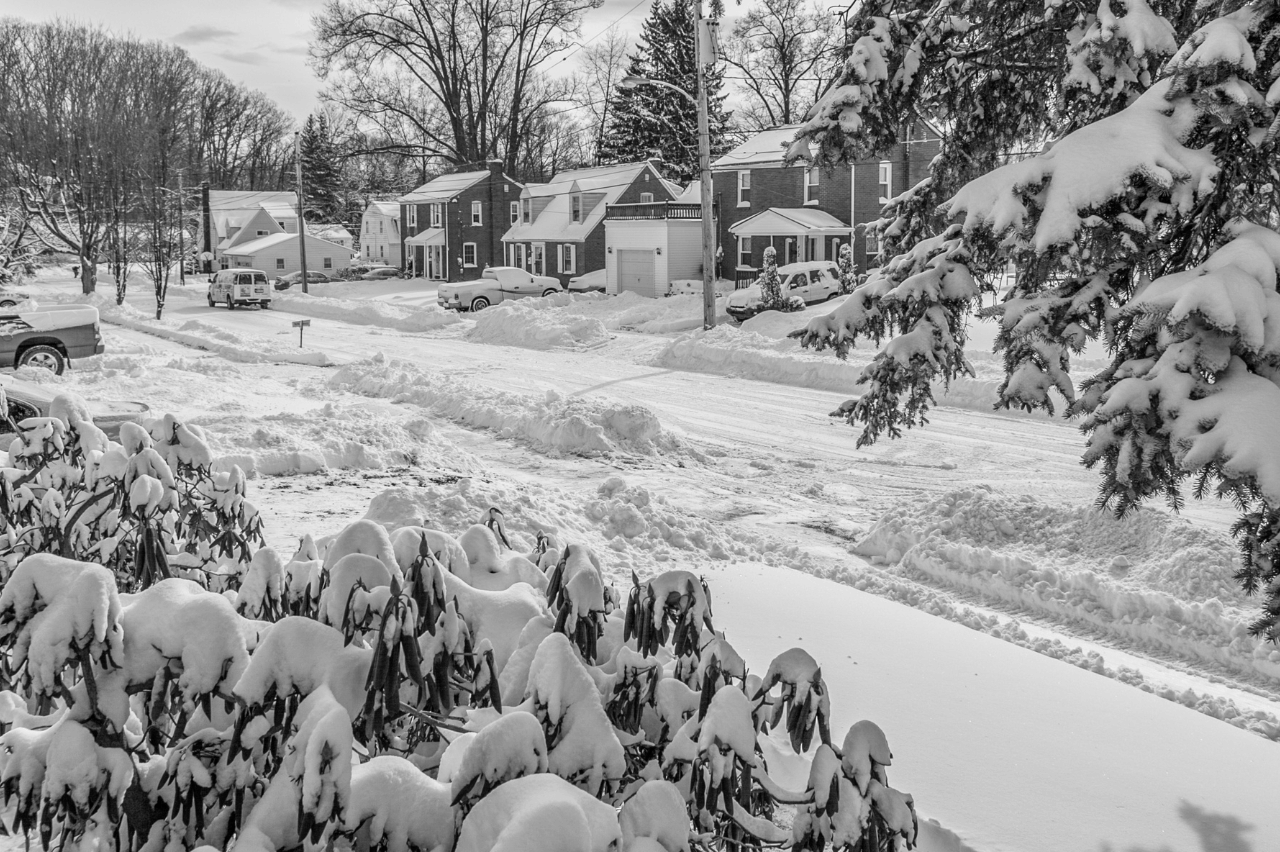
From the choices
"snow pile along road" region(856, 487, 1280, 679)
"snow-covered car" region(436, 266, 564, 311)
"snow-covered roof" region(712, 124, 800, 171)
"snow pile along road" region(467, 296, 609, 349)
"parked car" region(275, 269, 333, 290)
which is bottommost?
"snow pile along road" region(856, 487, 1280, 679)

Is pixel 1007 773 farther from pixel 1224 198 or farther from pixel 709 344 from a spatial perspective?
pixel 709 344

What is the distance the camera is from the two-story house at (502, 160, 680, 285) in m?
51.0

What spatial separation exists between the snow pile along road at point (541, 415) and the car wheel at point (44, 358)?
5503 mm

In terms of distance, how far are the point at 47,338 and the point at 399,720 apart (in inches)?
819

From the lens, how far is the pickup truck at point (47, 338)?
2031cm

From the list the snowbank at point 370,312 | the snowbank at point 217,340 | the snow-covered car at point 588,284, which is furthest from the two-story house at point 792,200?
the snowbank at point 217,340

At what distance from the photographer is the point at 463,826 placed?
242 centimetres

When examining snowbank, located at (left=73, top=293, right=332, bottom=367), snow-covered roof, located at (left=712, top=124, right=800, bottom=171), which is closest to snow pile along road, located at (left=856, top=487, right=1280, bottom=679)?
snowbank, located at (left=73, top=293, right=332, bottom=367)

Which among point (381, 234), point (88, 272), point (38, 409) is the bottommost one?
point (38, 409)

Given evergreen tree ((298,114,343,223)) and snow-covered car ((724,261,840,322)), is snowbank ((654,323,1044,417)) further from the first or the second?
evergreen tree ((298,114,343,223))

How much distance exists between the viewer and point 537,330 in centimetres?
3139

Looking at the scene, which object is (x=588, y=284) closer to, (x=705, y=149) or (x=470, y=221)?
(x=470, y=221)

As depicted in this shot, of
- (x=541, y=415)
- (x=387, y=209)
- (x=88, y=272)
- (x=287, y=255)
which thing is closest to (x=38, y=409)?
(x=541, y=415)

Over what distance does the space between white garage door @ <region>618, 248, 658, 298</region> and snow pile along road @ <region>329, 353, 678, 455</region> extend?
85.2 feet
